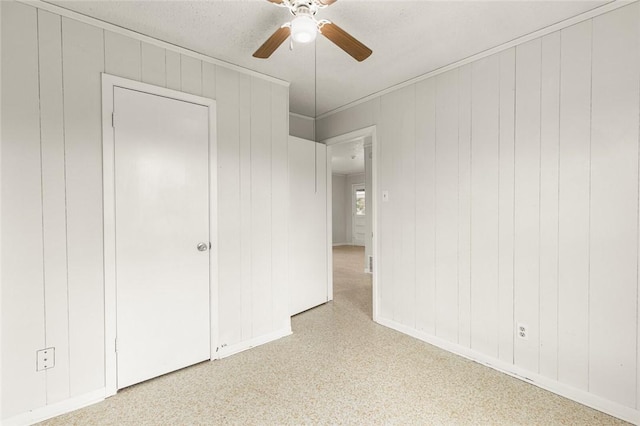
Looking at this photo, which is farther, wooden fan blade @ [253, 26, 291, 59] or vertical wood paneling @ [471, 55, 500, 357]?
vertical wood paneling @ [471, 55, 500, 357]

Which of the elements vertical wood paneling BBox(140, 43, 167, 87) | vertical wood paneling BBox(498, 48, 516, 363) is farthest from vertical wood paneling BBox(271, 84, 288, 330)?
vertical wood paneling BBox(498, 48, 516, 363)

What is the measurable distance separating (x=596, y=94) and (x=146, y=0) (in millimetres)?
2829

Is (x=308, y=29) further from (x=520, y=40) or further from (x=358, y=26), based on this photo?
(x=520, y=40)

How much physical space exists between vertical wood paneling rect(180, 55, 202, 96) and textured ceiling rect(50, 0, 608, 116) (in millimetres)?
108

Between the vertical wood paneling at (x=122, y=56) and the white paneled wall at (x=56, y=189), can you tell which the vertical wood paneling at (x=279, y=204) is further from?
the vertical wood paneling at (x=122, y=56)

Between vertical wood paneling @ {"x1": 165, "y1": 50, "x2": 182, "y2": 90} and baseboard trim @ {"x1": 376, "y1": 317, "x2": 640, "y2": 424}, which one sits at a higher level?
vertical wood paneling @ {"x1": 165, "y1": 50, "x2": 182, "y2": 90}

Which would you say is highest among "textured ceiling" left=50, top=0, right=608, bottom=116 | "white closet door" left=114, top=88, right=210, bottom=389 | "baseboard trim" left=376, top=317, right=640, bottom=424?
"textured ceiling" left=50, top=0, right=608, bottom=116

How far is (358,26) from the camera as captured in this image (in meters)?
2.05

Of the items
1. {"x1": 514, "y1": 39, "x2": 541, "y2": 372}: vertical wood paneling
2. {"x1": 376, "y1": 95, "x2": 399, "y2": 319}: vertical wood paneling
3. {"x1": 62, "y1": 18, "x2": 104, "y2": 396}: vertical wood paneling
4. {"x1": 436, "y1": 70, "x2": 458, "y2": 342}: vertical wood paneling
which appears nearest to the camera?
{"x1": 62, "y1": 18, "x2": 104, "y2": 396}: vertical wood paneling

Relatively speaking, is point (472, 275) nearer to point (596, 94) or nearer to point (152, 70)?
point (596, 94)

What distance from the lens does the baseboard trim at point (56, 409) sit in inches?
68.0

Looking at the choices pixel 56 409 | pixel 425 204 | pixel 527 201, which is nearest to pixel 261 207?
pixel 425 204

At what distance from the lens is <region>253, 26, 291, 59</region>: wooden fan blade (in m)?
1.69

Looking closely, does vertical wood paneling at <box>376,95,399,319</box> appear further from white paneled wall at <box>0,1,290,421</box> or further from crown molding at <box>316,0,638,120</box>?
white paneled wall at <box>0,1,290,421</box>
